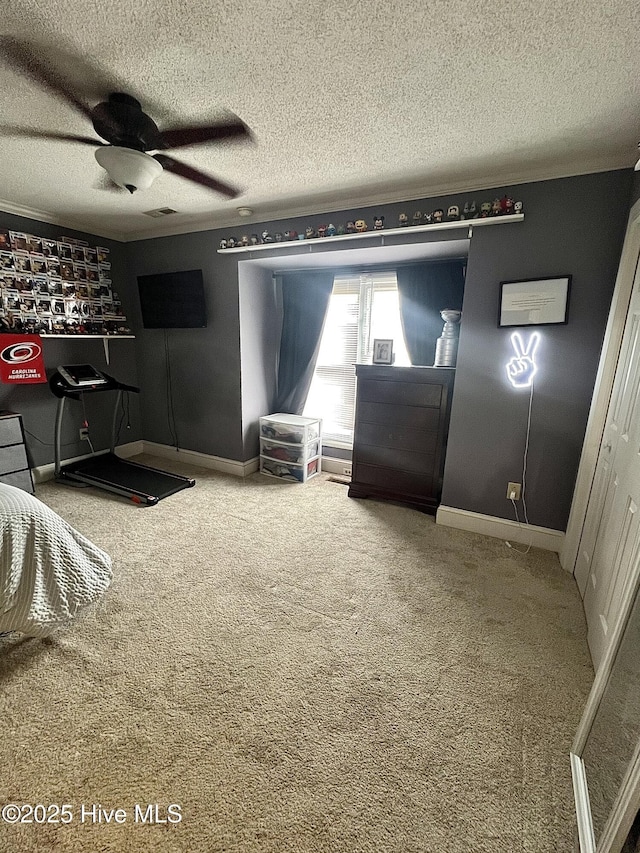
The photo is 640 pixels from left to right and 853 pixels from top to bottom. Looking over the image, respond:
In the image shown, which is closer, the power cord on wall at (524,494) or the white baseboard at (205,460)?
the power cord on wall at (524,494)

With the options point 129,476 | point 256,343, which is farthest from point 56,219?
point 129,476

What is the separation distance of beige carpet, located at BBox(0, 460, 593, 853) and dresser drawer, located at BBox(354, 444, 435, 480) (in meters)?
0.71

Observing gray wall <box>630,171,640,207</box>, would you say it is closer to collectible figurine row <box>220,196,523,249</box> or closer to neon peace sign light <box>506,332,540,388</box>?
collectible figurine row <box>220,196,523,249</box>

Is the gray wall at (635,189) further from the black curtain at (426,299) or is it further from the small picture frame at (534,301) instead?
the black curtain at (426,299)

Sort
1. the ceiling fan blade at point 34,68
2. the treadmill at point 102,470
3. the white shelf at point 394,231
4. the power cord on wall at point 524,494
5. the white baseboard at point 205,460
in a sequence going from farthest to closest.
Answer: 1. the white baseboard at point 205,460
2. the treadmill at point 102,470
3. the power cord on wall at point 524,494
4. the white shelf at point 394,231
5. the ceiling fan blade at point 34,68

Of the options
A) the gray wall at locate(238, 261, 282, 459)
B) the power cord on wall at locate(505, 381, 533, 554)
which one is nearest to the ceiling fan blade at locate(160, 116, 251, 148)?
the gray wall at locate(238, 261, 282, 459)

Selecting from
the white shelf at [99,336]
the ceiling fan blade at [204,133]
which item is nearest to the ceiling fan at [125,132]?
the ceiling fan blade at [204,133]

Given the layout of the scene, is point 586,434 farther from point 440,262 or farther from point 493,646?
point 440,262

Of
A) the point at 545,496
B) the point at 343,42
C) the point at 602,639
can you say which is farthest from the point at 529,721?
the point at 343,42

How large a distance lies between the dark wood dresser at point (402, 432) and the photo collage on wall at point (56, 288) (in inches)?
106

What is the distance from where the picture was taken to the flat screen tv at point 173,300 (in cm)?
347

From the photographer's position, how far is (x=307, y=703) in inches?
55.6

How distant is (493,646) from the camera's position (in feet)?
5.54

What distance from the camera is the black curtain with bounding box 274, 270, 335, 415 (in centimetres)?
349
